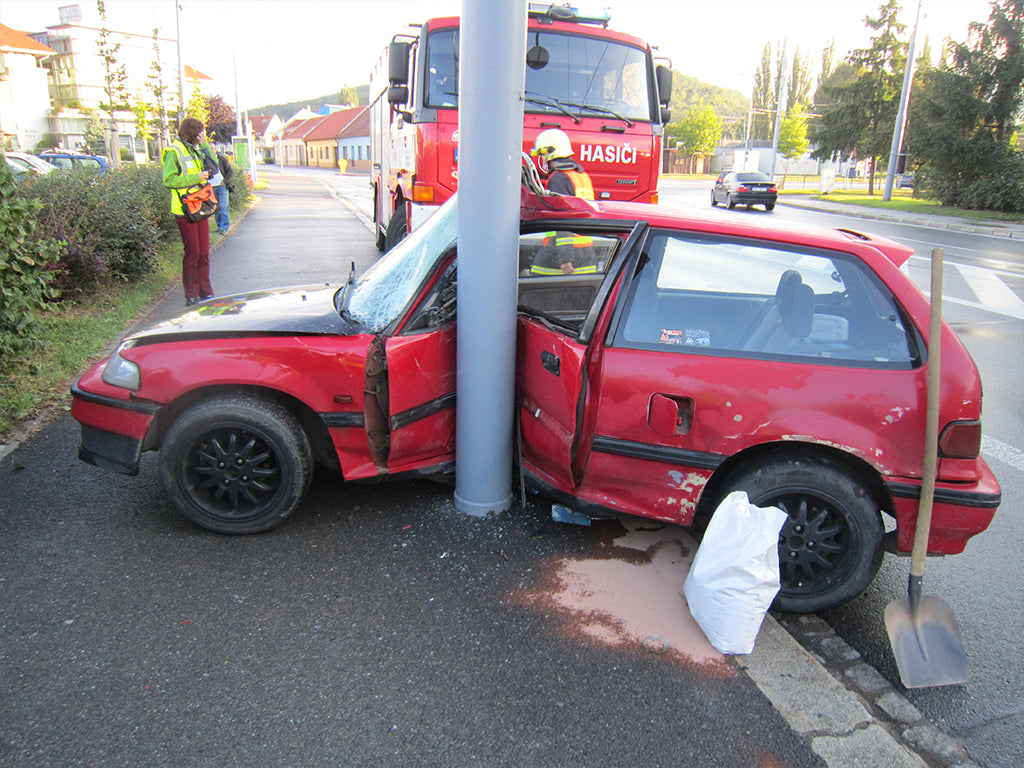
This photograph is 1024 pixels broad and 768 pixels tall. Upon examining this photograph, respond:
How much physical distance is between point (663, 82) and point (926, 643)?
6.21 metres

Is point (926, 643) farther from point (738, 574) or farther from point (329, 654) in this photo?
point (329, 654)

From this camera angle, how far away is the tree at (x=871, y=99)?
37906 mm

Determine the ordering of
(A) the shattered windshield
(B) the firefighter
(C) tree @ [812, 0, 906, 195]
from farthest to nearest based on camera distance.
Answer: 1. (C) tree @ [812, 0, 906, 195]
2. (B) the firefighter
3. (A) the shattered windshield

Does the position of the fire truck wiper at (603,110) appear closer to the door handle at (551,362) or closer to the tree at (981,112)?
the door handle at (551,362)

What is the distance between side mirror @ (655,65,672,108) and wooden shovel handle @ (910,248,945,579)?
205 inches

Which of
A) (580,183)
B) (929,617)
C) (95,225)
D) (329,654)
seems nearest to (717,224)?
(929,617)

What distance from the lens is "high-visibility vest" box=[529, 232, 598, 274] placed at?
3586mm

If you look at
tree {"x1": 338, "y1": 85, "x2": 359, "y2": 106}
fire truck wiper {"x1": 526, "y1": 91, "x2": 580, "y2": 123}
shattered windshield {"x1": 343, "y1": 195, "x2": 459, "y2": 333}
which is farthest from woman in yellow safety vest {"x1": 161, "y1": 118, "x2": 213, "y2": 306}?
tree {"x1": 338, "y1": 85, "x2": 359, "y2": 106}

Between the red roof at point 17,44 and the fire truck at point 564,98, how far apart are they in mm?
59853

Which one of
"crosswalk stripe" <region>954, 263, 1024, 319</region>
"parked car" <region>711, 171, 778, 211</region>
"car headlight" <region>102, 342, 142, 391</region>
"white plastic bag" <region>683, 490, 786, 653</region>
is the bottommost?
"white plastic bag" <region>683, 490, 786, 653</region>

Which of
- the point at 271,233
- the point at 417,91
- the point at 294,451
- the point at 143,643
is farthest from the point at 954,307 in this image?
the point at 271,233

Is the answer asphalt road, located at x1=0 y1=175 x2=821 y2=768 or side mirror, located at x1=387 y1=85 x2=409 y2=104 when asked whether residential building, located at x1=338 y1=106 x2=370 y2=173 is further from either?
asphalt road, located at x1=0 y1=175 x2=821 y2=768

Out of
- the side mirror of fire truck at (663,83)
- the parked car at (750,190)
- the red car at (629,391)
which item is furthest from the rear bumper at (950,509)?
the parked car at (750,190)

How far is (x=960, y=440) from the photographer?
8.98 ft
